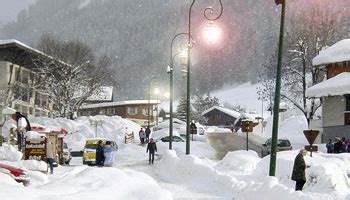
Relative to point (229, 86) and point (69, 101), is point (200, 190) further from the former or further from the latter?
point (229, 86)

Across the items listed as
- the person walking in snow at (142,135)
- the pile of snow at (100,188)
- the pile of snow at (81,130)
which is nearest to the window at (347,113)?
the person walking in snow at (142,135)

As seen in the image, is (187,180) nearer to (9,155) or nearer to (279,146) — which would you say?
(9,155)

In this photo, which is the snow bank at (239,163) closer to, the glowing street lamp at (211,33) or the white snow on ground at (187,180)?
the white snow on ground at (187,180)

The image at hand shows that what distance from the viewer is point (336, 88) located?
121ft

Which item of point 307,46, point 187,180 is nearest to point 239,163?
point 187,180

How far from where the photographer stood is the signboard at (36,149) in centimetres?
2597

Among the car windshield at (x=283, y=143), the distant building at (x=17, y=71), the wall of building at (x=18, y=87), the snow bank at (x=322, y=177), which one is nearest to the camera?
the snow bank at (x=322, y=177)

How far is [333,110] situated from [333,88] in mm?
3296

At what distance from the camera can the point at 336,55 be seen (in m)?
40.3

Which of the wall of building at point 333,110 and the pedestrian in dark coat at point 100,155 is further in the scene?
the wall of building at point 333,110

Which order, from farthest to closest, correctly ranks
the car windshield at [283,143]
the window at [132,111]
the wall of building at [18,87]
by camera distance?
the window at [132,111] → the wall of building at [18,87] → the car windshield at [283,143]

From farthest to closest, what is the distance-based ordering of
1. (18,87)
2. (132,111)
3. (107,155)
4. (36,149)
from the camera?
(132,111) < (18,87) < (107,155) < (36,149)

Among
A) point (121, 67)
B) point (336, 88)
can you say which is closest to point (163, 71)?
point (121, 67)

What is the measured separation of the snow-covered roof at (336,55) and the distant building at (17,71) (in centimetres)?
3527
